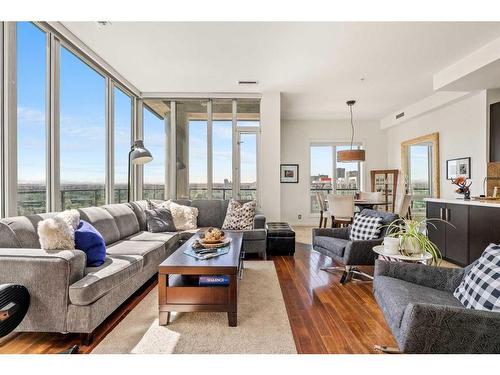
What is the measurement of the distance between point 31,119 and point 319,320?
352 cm

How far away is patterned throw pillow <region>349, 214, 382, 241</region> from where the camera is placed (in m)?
3.12

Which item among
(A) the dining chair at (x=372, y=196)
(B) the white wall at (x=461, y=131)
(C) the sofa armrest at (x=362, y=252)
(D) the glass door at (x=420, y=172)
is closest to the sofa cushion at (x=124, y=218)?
(C) the sofa armrest at (x=362, y=252)

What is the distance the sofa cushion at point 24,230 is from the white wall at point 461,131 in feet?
20.5

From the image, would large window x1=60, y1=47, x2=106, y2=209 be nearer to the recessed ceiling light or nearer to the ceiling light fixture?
the recessed ceiling light

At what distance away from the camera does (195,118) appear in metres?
5.69

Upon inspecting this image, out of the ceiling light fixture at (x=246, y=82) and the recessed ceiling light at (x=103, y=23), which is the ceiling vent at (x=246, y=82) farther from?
the recessed ceiling light at (x=103, y=23)

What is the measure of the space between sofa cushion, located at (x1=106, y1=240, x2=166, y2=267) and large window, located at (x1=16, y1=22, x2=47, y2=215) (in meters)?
0.97

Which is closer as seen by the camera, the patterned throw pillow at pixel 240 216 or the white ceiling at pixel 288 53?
the white ceiling at pixel 288 53

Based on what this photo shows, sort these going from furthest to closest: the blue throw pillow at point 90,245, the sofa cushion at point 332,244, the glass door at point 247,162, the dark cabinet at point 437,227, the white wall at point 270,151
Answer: the glass door at point 247,162 → the white wall at point 270,151 → the dark cabinet at point 437,227 → the sofa cushion at point 332,244 → the blue throw pillow at point 90,245

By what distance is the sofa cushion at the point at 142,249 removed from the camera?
2.83 metres

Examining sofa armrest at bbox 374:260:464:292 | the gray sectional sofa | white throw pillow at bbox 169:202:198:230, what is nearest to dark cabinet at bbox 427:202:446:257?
sofa armrest at bbox 374:260:464:292

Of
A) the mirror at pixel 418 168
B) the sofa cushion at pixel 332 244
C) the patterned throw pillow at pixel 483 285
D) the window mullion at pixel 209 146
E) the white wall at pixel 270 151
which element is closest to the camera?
the patterned throw pillow at pixel 483 285

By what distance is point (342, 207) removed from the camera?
507 cm

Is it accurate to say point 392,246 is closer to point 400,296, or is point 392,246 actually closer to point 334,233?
point 400,296
